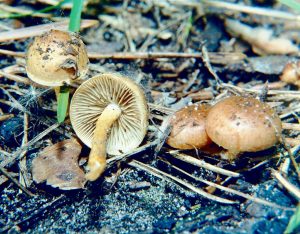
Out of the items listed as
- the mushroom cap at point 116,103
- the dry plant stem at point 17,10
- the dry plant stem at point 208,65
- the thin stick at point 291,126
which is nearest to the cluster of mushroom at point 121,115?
the mushroom cap at point 116,103

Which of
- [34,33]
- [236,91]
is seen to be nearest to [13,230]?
[34,33]

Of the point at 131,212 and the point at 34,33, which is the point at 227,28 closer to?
the point at 34,33

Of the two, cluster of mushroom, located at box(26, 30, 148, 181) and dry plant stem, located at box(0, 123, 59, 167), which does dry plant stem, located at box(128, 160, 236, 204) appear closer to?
cluster of mushroom, located at box(26, 30, 148, 181)

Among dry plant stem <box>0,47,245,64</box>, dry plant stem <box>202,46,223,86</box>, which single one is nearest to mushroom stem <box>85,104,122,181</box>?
dry plant stem <box>0,47,245,64</box>

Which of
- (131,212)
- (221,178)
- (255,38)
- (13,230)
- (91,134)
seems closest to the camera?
(13,230)

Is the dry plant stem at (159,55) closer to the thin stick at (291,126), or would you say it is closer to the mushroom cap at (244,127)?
the thin stick at (291,126)

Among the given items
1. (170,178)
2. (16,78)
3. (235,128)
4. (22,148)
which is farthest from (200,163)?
(16,78)
